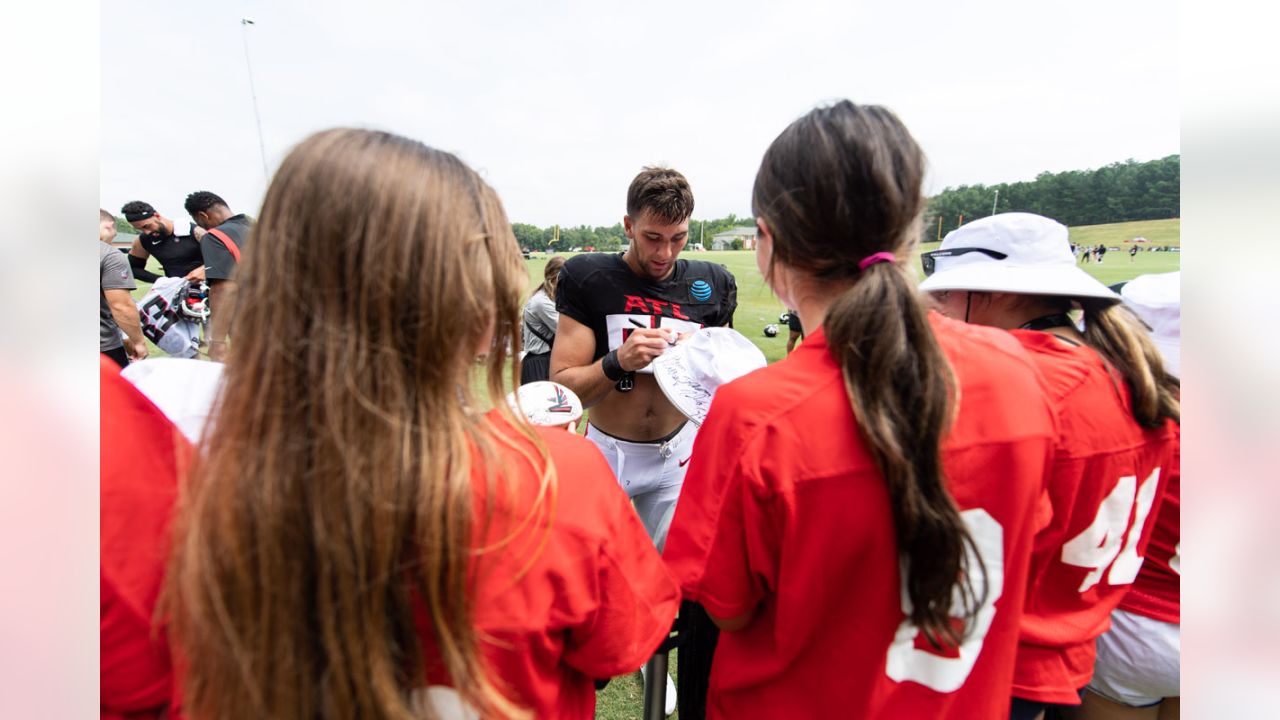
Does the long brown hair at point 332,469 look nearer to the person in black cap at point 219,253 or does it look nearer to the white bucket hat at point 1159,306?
the person in black cap at point 219,253

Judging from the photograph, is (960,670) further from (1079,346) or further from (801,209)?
(801,209)

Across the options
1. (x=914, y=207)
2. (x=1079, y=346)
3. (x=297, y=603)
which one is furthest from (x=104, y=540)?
(x=1079, y=346)

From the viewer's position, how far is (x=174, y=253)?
25.4ft

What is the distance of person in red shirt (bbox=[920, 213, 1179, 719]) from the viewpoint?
54.9 inches

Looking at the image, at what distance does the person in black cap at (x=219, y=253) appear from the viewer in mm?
967

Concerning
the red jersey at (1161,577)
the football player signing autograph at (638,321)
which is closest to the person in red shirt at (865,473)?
the red jersey at (1161,577)

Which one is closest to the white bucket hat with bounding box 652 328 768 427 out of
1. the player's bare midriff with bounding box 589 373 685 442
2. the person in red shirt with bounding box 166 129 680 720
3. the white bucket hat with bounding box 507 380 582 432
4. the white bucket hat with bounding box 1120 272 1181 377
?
the white bucket hat with bounding box 507 380 582 432

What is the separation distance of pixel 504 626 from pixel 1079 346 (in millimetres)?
1595

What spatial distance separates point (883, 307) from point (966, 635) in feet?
2.39

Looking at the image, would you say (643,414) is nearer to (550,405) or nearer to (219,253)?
(550,405)

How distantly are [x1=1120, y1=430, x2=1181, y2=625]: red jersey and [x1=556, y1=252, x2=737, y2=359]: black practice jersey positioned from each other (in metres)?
2.06

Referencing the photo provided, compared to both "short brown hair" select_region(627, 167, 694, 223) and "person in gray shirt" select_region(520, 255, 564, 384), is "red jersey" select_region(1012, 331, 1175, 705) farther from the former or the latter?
"person in gray shirt" select_region(520, 255, 564, 384)

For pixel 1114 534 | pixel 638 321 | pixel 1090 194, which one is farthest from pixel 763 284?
pixel 1090 194
